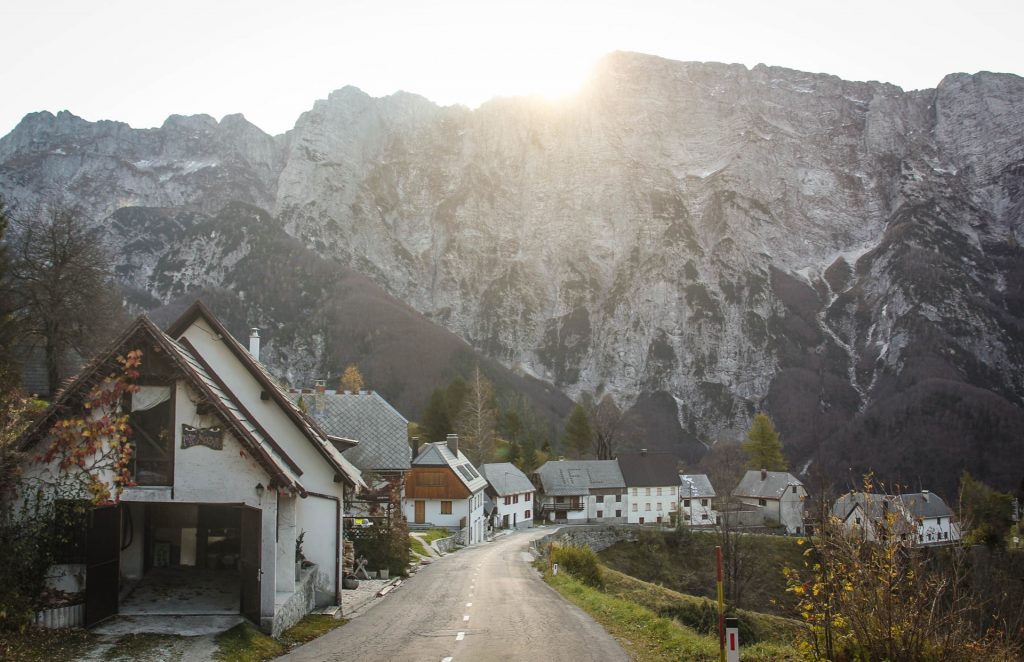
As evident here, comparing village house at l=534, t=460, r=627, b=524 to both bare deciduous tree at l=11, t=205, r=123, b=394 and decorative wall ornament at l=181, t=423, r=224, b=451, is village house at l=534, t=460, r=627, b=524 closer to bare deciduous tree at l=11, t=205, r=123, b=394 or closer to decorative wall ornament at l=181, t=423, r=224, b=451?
bare deciduous tree at l=11, t=205, r=123, b=394

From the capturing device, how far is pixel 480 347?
624 ft

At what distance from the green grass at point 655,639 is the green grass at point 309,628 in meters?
5.82

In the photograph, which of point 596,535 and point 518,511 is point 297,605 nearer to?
point 596,535

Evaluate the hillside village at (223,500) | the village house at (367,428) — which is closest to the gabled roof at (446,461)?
the village house at (367,428)

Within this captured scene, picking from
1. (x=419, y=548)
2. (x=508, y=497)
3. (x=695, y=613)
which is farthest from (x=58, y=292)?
(x=508, y=497)

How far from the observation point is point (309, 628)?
14266 mm

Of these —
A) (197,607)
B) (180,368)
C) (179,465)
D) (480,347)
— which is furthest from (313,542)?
(480,347)

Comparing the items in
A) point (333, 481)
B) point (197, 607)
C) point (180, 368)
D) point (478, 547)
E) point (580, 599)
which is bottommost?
point (478, 547)

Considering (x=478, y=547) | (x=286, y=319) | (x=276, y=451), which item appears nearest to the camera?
(x=276, y=451)

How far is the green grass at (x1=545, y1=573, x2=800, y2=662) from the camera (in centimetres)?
1133

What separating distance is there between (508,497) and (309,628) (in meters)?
48.1

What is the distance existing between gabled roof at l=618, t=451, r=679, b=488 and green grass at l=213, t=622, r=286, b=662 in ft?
216

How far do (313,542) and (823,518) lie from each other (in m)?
12.7

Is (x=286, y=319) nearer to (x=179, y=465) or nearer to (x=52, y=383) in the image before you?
(x=52, y=383)
